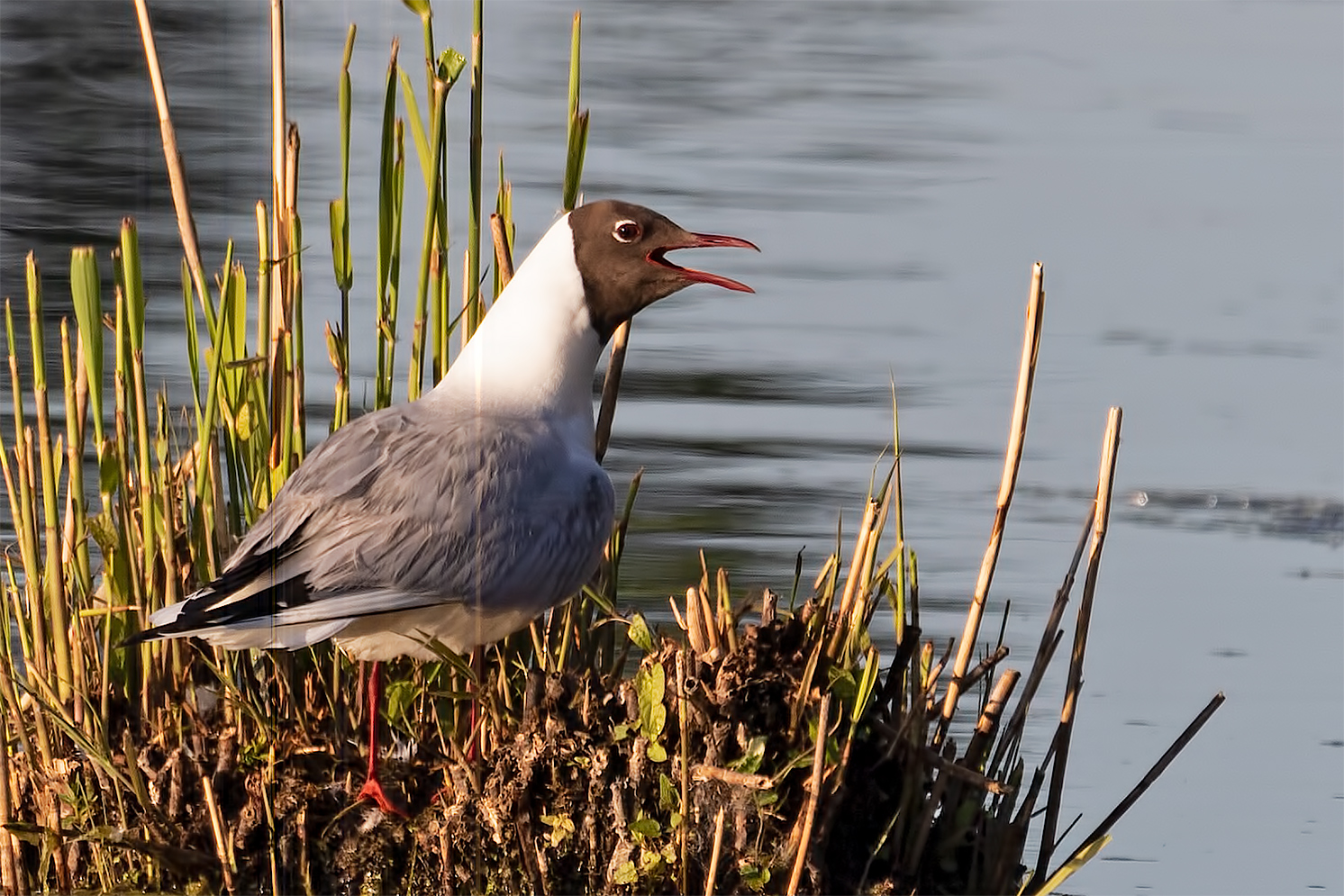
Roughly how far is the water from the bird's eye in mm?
507

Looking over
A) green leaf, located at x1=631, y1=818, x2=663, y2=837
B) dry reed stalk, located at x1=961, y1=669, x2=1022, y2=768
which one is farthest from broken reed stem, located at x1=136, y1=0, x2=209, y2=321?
dry reed stalk, located at x1=961, y1=669, x2=1022, y2=768

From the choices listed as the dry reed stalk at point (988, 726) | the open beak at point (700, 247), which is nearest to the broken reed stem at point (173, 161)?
the open beak at point (700, 247)

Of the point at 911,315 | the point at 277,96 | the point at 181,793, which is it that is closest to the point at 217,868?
the point at 181,793

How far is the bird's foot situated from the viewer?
A: 3682 millimetres

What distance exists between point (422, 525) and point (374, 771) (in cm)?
44

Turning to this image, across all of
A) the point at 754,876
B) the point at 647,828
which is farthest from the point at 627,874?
the point at 754,876

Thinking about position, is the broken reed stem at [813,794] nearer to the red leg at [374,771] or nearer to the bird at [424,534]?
the bird at [424,534]

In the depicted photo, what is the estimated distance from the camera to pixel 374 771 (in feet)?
12.2

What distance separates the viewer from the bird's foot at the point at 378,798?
3.68 metres

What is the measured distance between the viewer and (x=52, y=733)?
3842 mm

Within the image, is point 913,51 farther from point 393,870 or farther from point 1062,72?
point 393,870

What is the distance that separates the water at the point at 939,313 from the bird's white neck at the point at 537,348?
52 centimetres

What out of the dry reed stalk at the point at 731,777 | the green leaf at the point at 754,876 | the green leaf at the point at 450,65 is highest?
the green leaf at the point at 450,65

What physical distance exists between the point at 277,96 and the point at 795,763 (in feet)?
5.40
